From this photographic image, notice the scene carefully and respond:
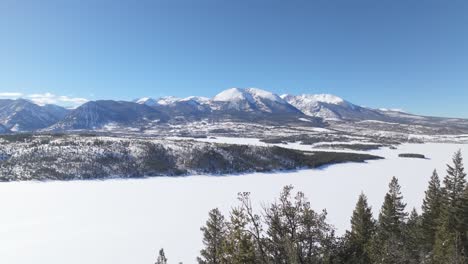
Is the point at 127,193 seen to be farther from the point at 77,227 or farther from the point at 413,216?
the point at 413,216

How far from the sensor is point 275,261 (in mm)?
21875

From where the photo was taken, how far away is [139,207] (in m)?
96.0

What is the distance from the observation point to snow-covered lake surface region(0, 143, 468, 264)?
205 ft

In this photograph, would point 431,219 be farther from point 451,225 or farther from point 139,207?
point 139,207

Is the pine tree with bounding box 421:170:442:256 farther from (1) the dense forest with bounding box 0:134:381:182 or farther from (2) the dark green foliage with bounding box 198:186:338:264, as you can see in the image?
(1) the dense forest with bounding box 0:134:381:182

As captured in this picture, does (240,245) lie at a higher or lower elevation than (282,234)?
lower

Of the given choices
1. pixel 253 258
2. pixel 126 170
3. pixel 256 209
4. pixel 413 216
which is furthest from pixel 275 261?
pixel 126 170

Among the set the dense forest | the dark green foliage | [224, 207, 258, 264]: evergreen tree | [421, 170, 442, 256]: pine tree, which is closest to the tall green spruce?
[421, 170, 442, 256]: pine tree

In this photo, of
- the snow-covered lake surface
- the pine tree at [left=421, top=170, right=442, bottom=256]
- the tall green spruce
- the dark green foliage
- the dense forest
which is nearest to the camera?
the dark green foliage

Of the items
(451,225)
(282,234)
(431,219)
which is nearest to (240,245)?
(282,234)

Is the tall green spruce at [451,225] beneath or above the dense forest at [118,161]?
above

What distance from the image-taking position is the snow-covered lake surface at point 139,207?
62388 millimetres

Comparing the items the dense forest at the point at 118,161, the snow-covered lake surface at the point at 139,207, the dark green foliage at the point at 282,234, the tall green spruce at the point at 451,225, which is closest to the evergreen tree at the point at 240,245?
the dark green foliage at the point at 282,234

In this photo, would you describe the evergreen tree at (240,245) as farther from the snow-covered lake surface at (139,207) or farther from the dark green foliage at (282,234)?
the snow-covered lake surface at (139,207)
